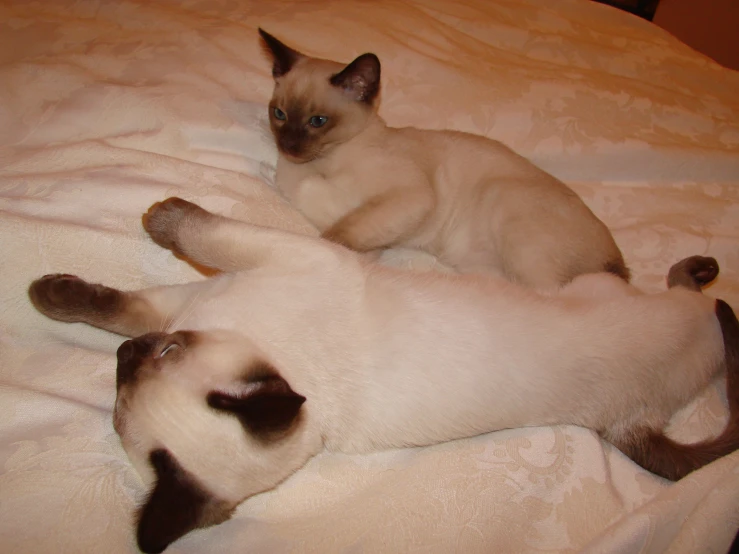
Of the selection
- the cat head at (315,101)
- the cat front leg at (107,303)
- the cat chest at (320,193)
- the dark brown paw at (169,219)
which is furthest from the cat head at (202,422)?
the cat head at (315,101)

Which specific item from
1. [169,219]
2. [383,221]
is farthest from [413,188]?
[169,219]

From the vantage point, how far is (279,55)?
211cm

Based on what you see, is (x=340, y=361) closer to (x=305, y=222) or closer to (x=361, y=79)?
(x=305, y=222)

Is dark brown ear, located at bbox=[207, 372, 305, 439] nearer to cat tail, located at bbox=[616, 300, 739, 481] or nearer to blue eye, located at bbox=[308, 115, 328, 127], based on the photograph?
cat tail, located at bbox=[616, 300, 739, 481]

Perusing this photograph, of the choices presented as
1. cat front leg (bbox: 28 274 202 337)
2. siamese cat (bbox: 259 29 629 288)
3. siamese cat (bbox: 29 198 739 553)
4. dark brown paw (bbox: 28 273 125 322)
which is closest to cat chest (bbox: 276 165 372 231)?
siamese cat (bbox: 259 29 629 288)

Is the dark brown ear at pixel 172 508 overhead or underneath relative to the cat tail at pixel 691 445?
underneath

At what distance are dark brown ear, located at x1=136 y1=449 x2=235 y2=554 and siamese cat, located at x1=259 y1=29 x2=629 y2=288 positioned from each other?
3.13 feet

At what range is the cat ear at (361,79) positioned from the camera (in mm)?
2010

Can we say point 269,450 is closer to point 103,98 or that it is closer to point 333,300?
point 333,300

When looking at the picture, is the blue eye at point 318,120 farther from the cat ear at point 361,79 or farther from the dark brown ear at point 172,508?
the dark brown ear at point 172,508

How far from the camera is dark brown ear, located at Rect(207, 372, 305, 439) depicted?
1.07 m

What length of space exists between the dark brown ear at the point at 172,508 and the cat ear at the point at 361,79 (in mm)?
1533

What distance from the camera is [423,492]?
128 centimetres

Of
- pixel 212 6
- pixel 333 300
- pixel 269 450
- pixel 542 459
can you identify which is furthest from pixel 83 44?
pixel 542 459
